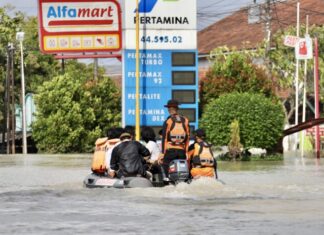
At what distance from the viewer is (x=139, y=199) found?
20.1 meters

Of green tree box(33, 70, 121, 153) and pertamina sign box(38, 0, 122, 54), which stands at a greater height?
pertamina sign box(38, 0, 122, 54)

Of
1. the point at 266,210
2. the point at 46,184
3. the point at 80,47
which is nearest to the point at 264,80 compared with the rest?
the point at 80,47

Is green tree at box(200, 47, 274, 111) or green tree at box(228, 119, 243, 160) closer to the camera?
green tree at box(228, 119, 243, 160)

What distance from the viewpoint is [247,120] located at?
4059 centimetres

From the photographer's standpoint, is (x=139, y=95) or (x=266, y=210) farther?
(x=139, y=95)

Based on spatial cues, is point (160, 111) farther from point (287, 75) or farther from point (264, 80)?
point (287, 75)

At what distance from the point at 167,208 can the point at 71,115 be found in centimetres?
4512

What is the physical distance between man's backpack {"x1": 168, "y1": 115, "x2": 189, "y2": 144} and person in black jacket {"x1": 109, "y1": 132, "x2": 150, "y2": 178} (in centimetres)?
59

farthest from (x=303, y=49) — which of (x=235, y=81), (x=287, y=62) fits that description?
(x=287, y=62)

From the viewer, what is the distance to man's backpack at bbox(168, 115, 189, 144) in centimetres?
2255

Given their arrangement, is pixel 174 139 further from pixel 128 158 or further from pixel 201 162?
pixel 128 158

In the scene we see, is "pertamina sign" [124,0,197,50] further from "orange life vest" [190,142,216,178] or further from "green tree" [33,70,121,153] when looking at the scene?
"green tree" [33,70,121,153]

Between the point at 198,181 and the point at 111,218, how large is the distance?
590cm

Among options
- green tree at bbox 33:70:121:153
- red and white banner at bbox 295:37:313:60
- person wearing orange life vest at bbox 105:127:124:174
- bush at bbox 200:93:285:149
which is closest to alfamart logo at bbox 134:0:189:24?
bush at bbox 200:93:285:149
